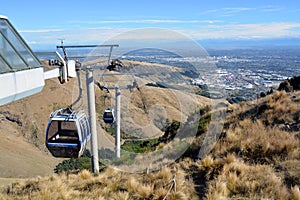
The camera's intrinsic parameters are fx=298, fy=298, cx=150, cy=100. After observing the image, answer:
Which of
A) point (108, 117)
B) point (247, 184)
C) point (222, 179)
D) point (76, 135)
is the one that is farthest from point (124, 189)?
point (108, 117)

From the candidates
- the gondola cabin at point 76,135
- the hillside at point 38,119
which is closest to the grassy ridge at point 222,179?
the gondola cabin at point 76,135

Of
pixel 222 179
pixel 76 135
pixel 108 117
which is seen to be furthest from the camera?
pixel 108 117

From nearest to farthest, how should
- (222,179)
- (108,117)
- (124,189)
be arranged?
(222,179) → (124,189) → (108,117)

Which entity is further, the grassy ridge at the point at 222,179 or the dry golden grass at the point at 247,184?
the grassy ridge at the point at 222,179

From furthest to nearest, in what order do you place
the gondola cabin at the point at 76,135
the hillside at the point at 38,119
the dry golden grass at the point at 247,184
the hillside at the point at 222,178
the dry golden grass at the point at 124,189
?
the hillside at the point at 38,119
the gondola cabin at the point at 76,135
the dry golden grass at the point at 124,189
the hillside at the point at 222,178
the dry golden grass at the point at 247,184

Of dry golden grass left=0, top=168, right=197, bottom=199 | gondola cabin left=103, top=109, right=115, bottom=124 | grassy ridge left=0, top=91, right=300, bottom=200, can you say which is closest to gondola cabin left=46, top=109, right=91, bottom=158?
grassy ridge left=0, top=91, right=300, bottom=200

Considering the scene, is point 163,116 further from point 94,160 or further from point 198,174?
point 198,174

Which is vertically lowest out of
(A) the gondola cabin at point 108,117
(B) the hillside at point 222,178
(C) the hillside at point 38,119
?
(C) the hillside at point 38,119

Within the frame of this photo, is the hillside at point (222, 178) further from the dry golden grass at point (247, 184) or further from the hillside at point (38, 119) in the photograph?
the hillside at point (38, 119)

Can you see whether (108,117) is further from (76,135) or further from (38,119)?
(38,119)

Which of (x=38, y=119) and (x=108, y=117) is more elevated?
(x=108, y=117)

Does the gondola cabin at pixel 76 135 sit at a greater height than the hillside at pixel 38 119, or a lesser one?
greater

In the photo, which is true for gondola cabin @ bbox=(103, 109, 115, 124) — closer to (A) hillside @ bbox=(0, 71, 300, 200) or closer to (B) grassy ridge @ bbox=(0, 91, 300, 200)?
(A) hillside @ bbox=(0, 71, 300, 200)

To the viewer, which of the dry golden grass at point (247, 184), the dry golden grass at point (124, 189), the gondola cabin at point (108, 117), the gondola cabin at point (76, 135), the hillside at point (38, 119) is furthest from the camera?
the hillside at point (38, 119)
